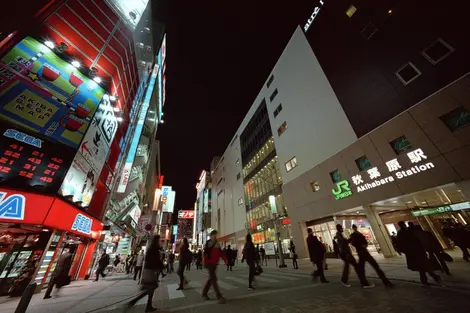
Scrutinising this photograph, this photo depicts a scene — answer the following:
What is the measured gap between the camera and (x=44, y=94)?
9.45 metres

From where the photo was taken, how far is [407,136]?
A: 12195mm

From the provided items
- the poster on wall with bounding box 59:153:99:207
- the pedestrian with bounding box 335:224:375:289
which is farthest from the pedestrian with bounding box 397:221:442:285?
the poster on wall with bounding box 59:153:99:207

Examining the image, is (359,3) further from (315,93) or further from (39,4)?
(39,4)

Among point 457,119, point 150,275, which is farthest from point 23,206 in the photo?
point 457,119

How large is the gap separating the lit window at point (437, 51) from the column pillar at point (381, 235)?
10.9 m

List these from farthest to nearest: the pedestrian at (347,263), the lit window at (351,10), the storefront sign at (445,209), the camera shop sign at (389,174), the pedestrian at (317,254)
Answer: the lit window at (351,10) → the camera shop sign at (389,174) → the storefront sign at (445,209) → the pedestrian at (317,254) → the pedestrian at (347,263)

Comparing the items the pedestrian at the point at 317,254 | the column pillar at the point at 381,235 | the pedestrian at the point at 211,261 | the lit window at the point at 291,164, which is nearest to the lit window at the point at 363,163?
the column pillar at the point at 381,235

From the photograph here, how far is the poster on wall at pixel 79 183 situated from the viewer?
9.37m

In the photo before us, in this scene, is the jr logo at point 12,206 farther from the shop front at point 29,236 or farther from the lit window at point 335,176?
the lit window at point 335,176

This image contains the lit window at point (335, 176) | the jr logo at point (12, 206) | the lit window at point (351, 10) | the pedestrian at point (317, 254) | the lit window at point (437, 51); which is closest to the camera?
the jr logo at point (12, 206)

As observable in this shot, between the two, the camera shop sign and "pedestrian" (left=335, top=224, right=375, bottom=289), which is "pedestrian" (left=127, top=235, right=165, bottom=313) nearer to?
"pedestrian" (left=335, top=224, right=375, bottom=289)

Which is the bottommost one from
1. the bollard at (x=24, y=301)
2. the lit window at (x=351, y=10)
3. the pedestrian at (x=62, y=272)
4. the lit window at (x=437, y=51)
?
the bollard at (x=24, y=301)

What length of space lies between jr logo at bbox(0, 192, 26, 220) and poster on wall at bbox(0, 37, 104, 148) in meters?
3.19

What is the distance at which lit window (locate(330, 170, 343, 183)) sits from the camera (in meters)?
16.6
